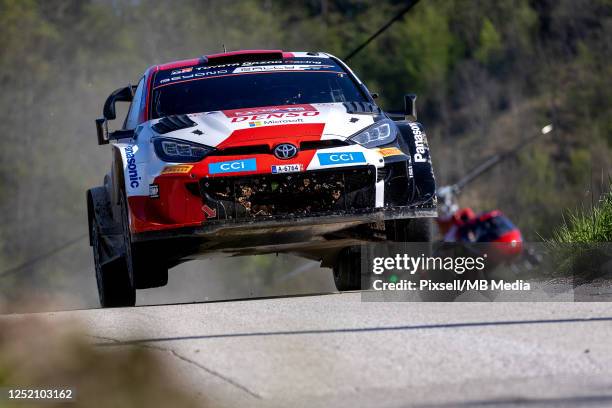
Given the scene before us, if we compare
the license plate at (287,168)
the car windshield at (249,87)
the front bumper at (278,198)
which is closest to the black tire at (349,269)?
the car windshield at (249,87)

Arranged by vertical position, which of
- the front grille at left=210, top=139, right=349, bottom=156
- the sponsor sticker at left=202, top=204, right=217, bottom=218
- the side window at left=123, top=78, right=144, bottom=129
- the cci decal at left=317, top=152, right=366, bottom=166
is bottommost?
the sponsor sticker at left=202, top=204, right=217, bottom=218

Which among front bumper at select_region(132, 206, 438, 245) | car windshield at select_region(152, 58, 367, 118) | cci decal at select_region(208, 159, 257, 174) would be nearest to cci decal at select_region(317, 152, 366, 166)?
front bumper at select_region(132, 206, 438, 245)

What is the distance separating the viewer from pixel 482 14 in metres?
101

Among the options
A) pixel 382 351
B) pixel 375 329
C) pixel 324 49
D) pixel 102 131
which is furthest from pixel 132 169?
pixel 324 49

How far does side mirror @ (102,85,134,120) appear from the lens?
10773 millimetres

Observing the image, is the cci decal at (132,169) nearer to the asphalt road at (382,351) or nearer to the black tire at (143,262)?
the black tire at (143,262)

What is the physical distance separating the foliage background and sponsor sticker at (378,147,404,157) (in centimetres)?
276

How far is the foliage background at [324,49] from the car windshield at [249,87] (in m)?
2.39

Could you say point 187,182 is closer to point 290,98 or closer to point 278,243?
point 278,243

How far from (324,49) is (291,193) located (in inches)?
2602

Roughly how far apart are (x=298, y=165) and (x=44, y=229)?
35.8 meters

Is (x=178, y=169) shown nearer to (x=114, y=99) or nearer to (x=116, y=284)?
(x=116, y=284)

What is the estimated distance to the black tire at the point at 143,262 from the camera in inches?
358

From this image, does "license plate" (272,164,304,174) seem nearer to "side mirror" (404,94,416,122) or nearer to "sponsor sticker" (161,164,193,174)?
"sponsor sticker" (161,164,193,174)
